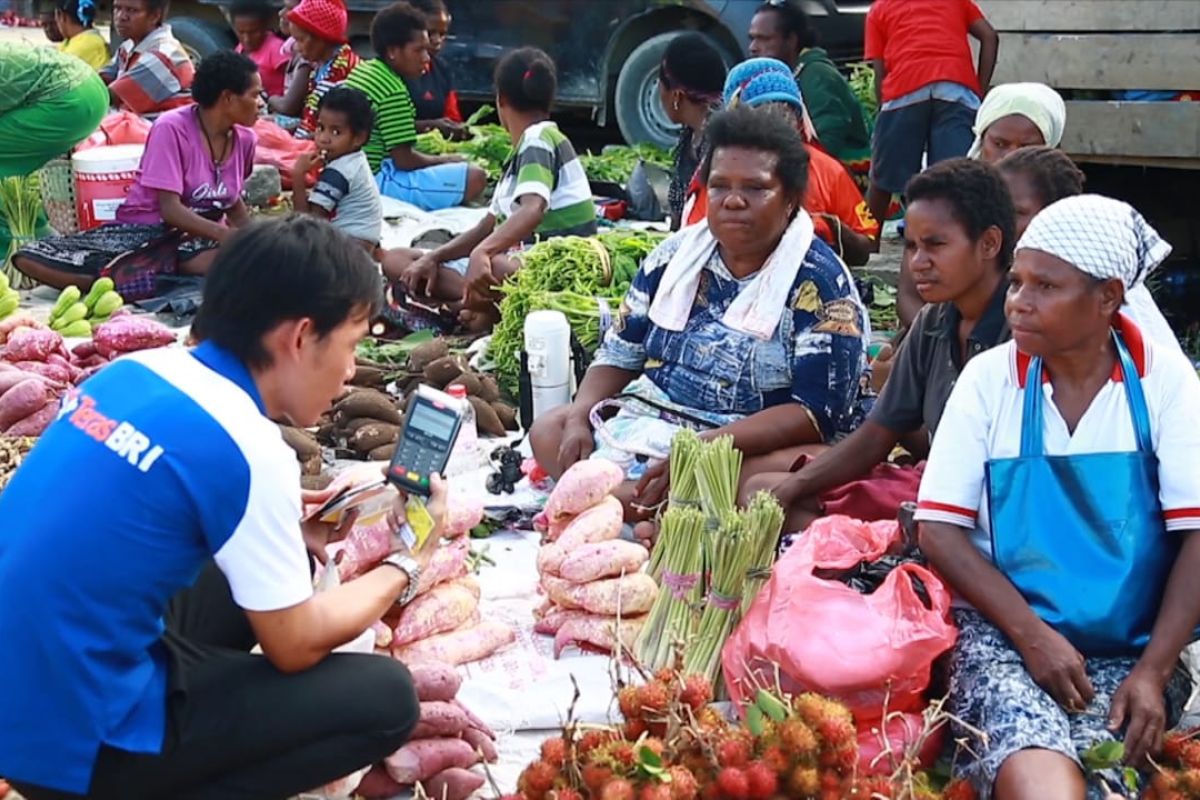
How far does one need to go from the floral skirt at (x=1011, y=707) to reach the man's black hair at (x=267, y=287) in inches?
51.1

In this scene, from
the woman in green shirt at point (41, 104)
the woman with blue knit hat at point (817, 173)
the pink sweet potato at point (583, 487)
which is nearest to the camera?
the pink sweet potato at point (583, 487)

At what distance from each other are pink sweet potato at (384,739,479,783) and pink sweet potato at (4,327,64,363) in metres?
2.86

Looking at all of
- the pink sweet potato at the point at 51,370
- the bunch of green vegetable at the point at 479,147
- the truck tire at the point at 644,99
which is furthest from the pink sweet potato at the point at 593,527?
the truck tire at the point at 644,99

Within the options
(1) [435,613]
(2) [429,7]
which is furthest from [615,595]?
(2) [429,7]

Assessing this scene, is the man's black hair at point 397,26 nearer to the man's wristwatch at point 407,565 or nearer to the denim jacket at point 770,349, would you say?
the denim jacket at point 770,349

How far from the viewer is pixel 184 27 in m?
11.4

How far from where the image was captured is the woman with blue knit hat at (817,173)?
16.8 ft

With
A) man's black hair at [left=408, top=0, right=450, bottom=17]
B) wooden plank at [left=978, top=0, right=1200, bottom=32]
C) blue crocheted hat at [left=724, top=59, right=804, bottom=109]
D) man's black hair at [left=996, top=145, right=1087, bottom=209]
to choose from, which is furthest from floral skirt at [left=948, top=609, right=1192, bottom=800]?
man's black hair at [left=408, top=0, right=450, bottom=17]

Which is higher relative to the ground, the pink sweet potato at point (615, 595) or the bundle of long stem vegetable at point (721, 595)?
the bundle of long stem vegetable at point (721, 595)

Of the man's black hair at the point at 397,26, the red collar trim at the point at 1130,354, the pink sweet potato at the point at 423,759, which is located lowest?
the pink sweet potato at the point at 423,759

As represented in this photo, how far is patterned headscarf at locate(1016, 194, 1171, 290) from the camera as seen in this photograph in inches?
102

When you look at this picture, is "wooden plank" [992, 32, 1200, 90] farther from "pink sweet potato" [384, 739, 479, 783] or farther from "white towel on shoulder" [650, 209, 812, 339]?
"pink sweet potato" [384, 739, 479, 783]

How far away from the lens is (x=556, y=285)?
5.25 metres

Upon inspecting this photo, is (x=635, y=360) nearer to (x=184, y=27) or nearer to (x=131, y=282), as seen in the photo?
(x=131, y=282)
